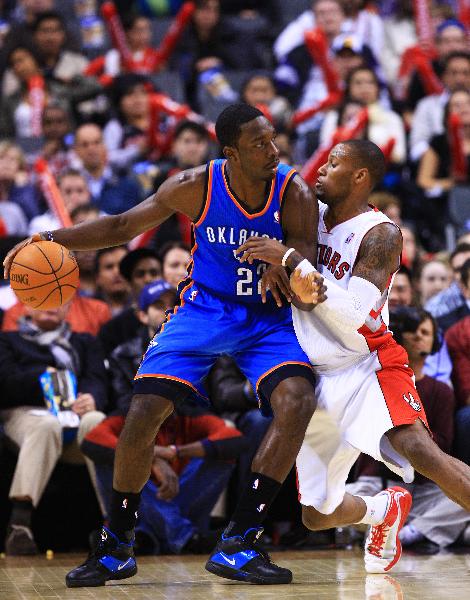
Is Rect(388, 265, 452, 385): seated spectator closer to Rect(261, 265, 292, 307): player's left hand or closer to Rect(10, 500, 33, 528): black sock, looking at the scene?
Rect(261, 265, 292, 307): player's left hand

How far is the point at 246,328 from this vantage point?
17.0 feet

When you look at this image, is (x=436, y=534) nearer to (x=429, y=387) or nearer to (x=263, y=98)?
(x=429, y=387)

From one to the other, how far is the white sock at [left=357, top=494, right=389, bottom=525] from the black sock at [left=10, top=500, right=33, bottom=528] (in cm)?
215

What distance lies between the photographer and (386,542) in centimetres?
550

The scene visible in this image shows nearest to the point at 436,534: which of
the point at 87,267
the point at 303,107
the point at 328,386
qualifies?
the point at 328,386

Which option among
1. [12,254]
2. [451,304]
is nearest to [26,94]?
[451,304]

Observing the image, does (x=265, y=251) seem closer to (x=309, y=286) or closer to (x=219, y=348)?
(x=309, y=286)

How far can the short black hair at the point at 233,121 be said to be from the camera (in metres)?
5.09

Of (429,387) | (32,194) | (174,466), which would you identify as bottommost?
(174,466)

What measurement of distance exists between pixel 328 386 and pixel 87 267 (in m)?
3.79

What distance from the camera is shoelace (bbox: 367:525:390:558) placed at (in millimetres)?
5488

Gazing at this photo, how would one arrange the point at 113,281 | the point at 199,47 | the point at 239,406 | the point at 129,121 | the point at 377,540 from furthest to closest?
the point at 199,47 < the point at 129,121 < the point at 113,281 < the point at 239,406 < the point at 377,540

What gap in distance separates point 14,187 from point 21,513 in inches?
155

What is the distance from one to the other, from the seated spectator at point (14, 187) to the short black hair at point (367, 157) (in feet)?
16.3
